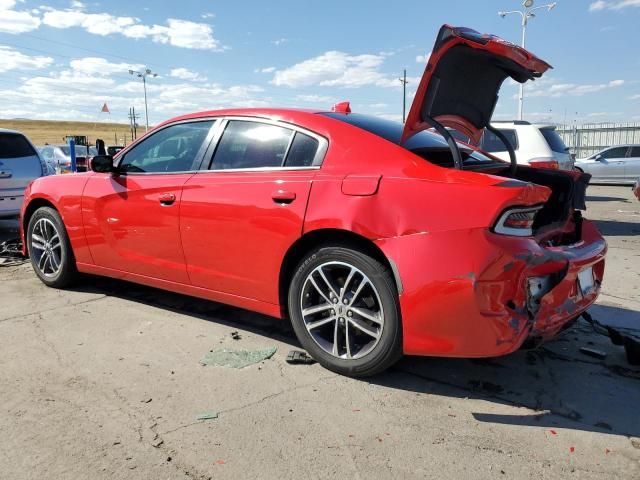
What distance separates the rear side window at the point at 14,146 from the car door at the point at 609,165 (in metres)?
16.3

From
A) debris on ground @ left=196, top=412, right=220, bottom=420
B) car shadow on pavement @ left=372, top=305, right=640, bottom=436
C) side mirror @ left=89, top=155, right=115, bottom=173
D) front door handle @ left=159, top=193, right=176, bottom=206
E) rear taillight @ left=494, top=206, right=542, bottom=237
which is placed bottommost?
car shadow on pavement @ left=372, top=305, right=640, bottom=436

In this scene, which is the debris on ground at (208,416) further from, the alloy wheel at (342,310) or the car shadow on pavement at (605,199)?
the car shadow on pavement at (605,199)

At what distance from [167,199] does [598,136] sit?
29829 mm

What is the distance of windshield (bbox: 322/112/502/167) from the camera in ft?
10.6

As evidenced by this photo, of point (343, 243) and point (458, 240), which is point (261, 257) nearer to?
point (343, 243)

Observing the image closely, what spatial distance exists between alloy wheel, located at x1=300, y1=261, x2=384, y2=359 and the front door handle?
1.26 m

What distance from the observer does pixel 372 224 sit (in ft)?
9.48

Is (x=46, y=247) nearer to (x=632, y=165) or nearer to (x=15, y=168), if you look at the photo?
(x=15, y=168)

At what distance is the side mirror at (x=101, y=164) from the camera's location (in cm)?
433

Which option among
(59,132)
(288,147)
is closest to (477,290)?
(288,147)

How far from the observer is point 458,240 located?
8.71 ft

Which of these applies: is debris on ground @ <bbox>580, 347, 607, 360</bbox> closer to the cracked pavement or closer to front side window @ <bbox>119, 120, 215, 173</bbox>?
the cracked pavement

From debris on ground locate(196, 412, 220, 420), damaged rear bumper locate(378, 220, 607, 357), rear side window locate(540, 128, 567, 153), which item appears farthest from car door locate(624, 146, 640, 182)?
debris on ground locate(196, 412, 220, 420)

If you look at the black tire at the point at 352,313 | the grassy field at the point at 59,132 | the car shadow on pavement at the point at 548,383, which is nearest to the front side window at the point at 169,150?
the black tire at the point at 352,313
